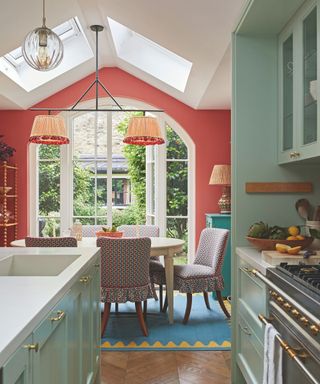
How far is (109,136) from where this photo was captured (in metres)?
5.93

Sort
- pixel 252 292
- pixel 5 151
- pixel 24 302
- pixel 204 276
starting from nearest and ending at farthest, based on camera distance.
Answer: pixel 24 302, pixel 252 292, pixel 204 276, pixel 5 151

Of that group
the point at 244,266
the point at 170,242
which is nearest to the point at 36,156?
the point at 170,242

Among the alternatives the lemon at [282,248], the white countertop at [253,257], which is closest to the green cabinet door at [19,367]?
the white countertop at [253,257]

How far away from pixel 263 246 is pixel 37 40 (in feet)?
5.87

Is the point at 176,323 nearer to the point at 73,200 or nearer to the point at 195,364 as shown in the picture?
the point at 195,364

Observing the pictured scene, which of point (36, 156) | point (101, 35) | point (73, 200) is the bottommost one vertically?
point (73, 200)

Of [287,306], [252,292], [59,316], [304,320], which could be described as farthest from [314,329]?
[252,292]

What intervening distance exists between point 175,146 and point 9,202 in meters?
2.25

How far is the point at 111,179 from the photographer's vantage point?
594 cm

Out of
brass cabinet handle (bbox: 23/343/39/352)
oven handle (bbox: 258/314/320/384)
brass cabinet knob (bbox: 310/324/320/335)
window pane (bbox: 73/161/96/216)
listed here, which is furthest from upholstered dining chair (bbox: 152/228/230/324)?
brass cabinet handle (bbox: 23/343/39/352)

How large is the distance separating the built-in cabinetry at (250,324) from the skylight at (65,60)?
3241mm

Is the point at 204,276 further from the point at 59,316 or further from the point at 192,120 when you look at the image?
the point at 59,316

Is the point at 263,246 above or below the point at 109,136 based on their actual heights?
below

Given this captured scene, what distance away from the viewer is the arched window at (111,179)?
231 inches
